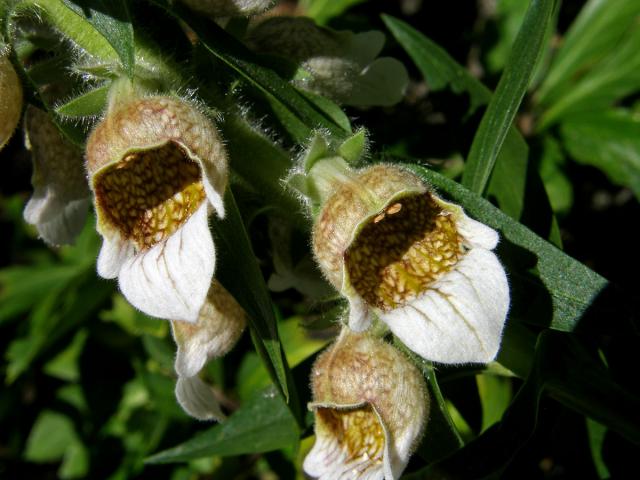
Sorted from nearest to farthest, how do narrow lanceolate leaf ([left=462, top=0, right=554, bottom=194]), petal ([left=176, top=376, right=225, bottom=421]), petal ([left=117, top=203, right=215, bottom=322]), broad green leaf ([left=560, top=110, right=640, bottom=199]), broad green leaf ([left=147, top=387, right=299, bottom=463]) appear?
1. petal ([left=117, top=203, right=215, bottom=322])
2. narrow lanceolate leaf ([left=462, top=0, right=554, bottom=194])
3. petal ([left=176, top=376, right=225, bottom=421])
4. broad green leaf ([left=147, top=387, right=299, bottom=463])
5. broad green leaf ([left=560, top=110, right=640, bottom=199])

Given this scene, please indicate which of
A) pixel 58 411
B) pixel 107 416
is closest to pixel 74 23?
A: pixel 107 416

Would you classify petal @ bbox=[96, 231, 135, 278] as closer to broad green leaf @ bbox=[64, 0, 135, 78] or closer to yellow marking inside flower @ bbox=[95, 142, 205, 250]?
yellow marking inside flower @ bbox=[95, 142, 205, 250]

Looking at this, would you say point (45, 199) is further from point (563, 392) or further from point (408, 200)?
point (563, 392)

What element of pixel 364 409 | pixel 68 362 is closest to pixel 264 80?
pixel 364 409

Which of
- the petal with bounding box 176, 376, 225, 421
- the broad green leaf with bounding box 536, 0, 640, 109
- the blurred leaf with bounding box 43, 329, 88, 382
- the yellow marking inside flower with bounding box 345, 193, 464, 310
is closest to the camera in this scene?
the yellow marking inside flower with bounding box 345, 193, 464, 310

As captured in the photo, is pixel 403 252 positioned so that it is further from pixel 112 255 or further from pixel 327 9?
pixel 327 9

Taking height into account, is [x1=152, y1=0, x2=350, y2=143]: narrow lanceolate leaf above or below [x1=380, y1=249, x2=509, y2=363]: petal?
above

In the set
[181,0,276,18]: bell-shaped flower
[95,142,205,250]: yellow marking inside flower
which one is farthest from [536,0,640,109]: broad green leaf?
[95,142,205,250]: yellow marking inside flower
